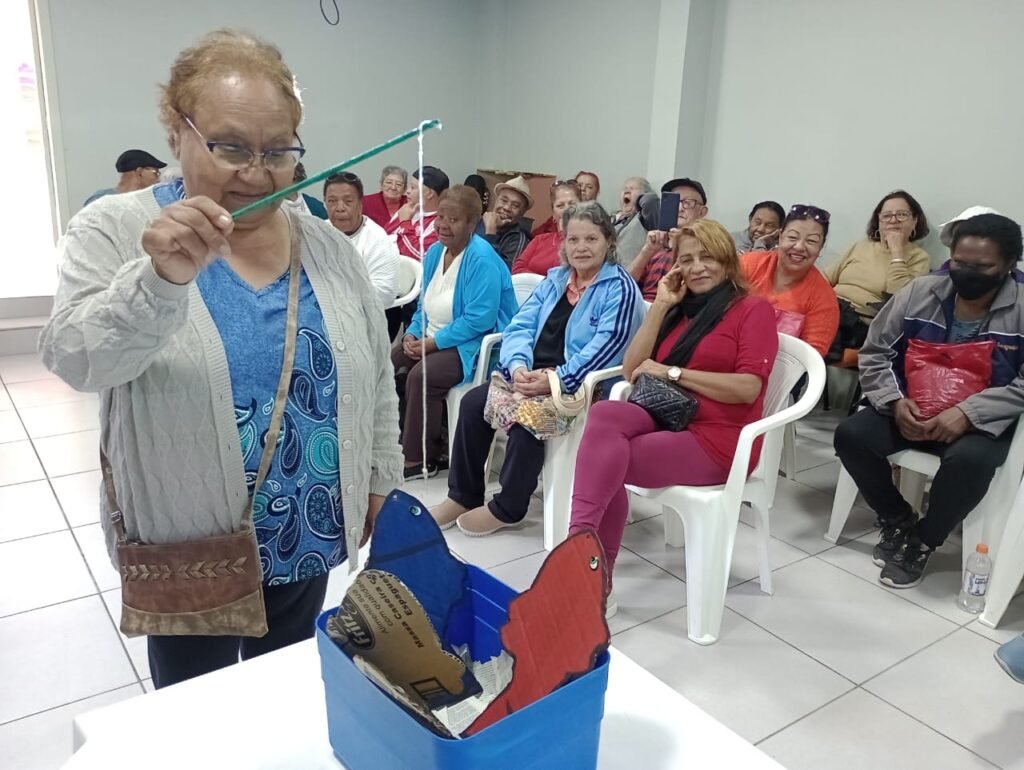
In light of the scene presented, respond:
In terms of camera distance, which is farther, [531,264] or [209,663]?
[531,264]

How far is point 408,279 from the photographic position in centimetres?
398

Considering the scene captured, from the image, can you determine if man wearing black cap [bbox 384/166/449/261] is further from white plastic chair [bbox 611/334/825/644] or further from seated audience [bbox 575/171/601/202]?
white plastic chair [bbox 611/334/825/644]

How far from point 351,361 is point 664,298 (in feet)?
Answer: 5.23

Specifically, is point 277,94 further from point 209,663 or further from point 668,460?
point 668,460

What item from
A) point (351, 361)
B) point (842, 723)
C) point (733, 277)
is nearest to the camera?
point (351, 361)

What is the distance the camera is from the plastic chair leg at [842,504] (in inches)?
114

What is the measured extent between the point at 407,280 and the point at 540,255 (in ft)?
2.85

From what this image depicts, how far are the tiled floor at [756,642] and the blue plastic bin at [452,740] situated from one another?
4.51 ft

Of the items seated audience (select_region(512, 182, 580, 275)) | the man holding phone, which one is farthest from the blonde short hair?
seated audience (select_region(512, 182, 580, 275))

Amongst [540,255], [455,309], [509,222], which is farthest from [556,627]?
[509,222]

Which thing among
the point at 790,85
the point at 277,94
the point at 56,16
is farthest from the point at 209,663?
the point at 56,16

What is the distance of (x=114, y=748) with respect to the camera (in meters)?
0.80

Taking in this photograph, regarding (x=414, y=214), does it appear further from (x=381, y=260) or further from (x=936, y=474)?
(x=936, y=474)

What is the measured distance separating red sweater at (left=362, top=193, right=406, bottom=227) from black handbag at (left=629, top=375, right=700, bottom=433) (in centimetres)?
343
